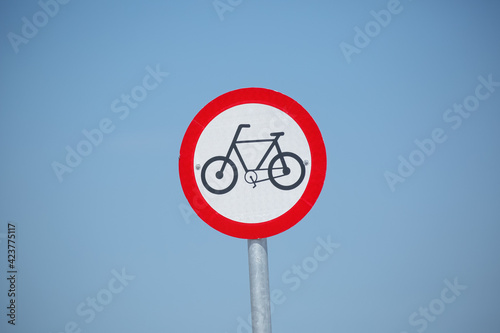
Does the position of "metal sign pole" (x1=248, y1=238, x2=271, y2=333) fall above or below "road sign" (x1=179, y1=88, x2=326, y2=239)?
below

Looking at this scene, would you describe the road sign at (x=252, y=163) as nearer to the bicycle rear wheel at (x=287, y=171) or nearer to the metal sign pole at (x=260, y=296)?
the bicycle rear wheel at (x=287, y=171)

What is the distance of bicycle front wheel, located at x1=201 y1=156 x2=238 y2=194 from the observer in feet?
5.32

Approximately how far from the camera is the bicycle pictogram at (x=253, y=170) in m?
1.62

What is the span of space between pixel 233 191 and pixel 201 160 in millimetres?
162

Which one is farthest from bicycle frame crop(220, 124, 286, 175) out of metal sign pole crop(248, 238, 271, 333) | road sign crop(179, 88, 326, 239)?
metal sign pole crop(248, 238, 271, 333)

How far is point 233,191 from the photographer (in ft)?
5.33

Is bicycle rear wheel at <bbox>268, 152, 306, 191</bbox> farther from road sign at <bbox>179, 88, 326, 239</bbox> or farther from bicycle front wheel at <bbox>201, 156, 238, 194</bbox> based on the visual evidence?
bicycle front wheel at <bbox>201, 156, 238, 194</bbox>

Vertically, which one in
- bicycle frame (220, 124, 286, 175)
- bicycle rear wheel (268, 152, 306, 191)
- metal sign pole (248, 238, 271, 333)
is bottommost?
metal sign pole (248, 238, 271, 333)

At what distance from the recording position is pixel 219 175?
163 cm

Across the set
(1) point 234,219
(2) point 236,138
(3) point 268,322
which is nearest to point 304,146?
(2) point 236,138

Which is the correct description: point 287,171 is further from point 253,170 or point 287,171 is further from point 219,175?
point 219,175

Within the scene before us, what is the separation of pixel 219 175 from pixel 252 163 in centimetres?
12

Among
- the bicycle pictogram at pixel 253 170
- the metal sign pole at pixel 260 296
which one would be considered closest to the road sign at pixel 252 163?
the bicycle pictogram at pixel 253 170

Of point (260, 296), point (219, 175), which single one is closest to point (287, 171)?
point (219, 175)
